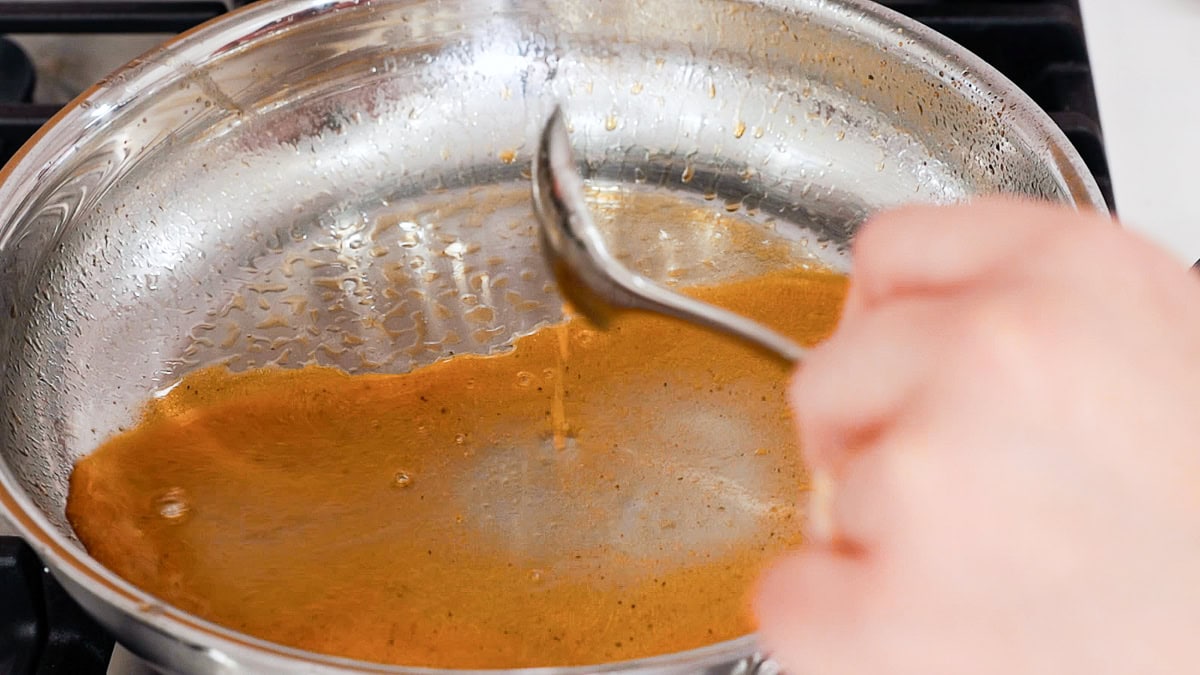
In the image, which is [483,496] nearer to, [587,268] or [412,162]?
[587,268]

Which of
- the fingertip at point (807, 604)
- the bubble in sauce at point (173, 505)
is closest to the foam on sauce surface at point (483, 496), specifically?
the bubble in sauce at point (173, 505)

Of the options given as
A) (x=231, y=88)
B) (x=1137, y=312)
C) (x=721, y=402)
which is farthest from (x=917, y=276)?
(x=231, y=88)

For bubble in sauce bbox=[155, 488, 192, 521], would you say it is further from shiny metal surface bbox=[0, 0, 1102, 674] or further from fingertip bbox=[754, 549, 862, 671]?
fingertip bbox=[754, 549, 862, 671]

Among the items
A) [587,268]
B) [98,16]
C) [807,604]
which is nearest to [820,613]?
[807,604]

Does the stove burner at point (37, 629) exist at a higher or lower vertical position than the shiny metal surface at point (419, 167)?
lower

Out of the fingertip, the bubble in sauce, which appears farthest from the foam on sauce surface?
the fingertip

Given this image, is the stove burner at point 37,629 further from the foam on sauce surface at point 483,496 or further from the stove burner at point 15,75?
the stove burner at point 15,75
